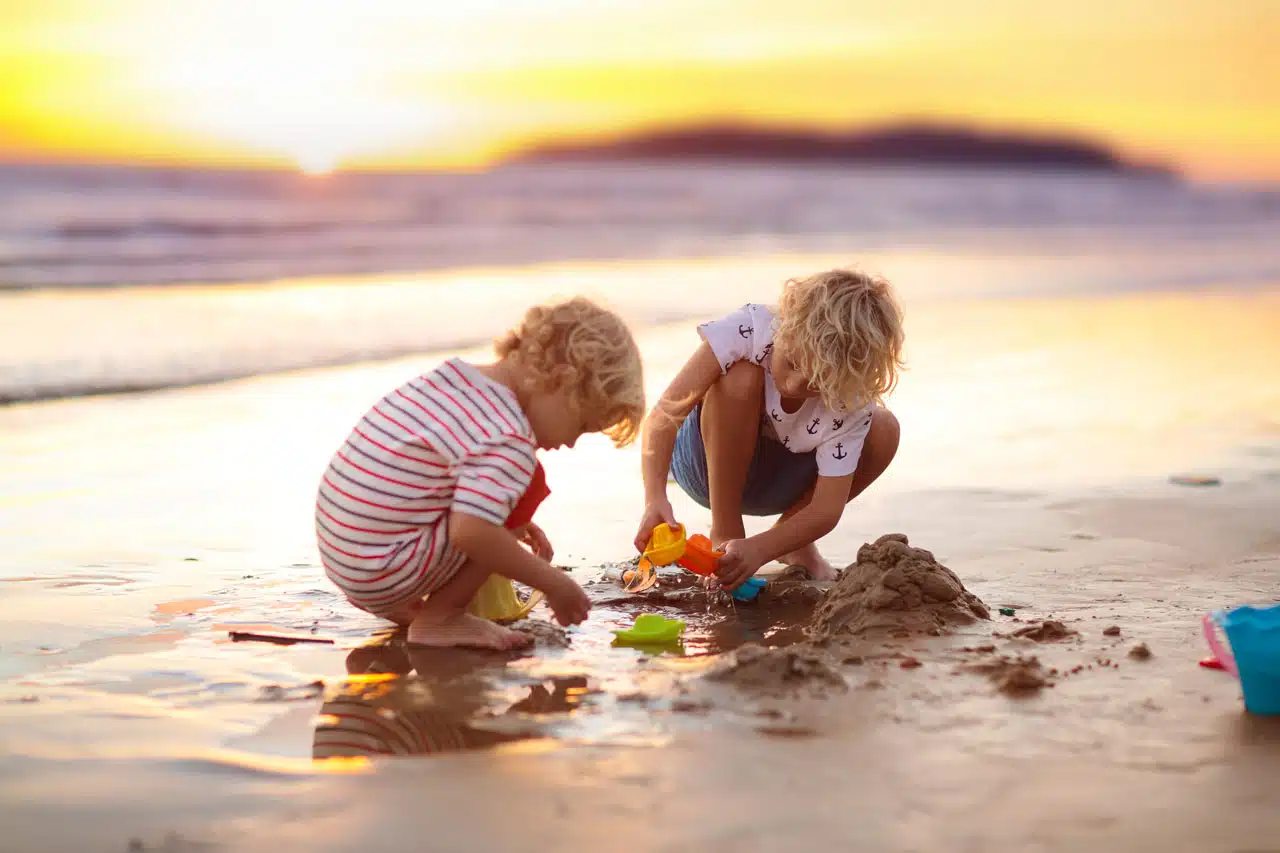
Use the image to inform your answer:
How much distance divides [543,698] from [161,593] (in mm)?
1424

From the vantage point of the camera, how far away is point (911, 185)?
36688mm

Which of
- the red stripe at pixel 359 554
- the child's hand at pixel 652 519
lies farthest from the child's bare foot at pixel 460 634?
the child's hand at pixel 652 519

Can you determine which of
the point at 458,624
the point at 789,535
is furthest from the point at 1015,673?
the point at 458,624

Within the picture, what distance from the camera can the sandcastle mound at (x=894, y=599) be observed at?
324 cm

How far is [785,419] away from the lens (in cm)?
385

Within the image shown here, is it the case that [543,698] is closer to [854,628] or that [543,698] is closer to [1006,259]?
[854,628]

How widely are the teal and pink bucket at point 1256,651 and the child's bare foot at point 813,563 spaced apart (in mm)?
1476

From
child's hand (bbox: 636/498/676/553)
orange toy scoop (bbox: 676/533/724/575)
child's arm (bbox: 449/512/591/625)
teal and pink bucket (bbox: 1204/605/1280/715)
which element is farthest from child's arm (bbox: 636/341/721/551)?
teal and pink bucket (bbox: 1204/605/1280/715)

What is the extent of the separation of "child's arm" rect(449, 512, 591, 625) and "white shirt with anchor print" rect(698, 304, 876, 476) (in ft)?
3.29

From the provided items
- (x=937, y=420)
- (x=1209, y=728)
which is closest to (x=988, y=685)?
(x=1209, y=728)

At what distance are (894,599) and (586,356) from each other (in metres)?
1.00

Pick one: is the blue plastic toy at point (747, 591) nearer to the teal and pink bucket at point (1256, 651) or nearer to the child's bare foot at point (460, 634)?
the child's bare foot at point (460, 634)

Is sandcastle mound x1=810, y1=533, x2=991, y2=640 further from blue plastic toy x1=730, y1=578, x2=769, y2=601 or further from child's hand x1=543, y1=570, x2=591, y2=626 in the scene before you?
child's hand x1=543, y1=570, x2=591, y2=626

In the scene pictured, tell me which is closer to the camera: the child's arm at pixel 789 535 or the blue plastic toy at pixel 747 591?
the child's arm at pixel 789 535
